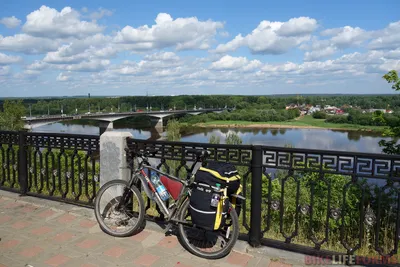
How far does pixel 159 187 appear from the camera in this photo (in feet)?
12.3

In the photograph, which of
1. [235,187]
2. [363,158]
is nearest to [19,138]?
[235,187]

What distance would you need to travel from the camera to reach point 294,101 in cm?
14838

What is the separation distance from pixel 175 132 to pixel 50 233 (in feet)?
128

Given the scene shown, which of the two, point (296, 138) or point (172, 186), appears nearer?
point (172, 186)

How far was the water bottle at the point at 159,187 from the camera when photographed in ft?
12.3

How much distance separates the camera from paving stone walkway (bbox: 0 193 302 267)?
329cm

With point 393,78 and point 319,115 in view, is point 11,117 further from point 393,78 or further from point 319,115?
point 319,115

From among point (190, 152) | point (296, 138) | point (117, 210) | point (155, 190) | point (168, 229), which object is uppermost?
point (190, 152)

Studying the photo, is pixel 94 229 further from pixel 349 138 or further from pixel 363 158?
pixel 349 138

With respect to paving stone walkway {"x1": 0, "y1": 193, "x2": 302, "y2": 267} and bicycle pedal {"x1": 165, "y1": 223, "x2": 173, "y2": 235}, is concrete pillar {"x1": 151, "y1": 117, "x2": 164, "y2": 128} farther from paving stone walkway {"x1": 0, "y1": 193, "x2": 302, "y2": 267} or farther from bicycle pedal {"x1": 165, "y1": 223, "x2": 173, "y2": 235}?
bicycle pedal {"x1": 165, "y1": 223, "x2": 173, "y2": 235}

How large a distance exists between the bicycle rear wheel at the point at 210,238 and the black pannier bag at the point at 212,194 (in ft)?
0.63

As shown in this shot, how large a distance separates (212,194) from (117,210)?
148cm

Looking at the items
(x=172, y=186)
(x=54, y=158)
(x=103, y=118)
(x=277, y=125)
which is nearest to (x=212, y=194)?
(x=172, y=186)

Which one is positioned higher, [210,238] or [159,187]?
[159,187]
